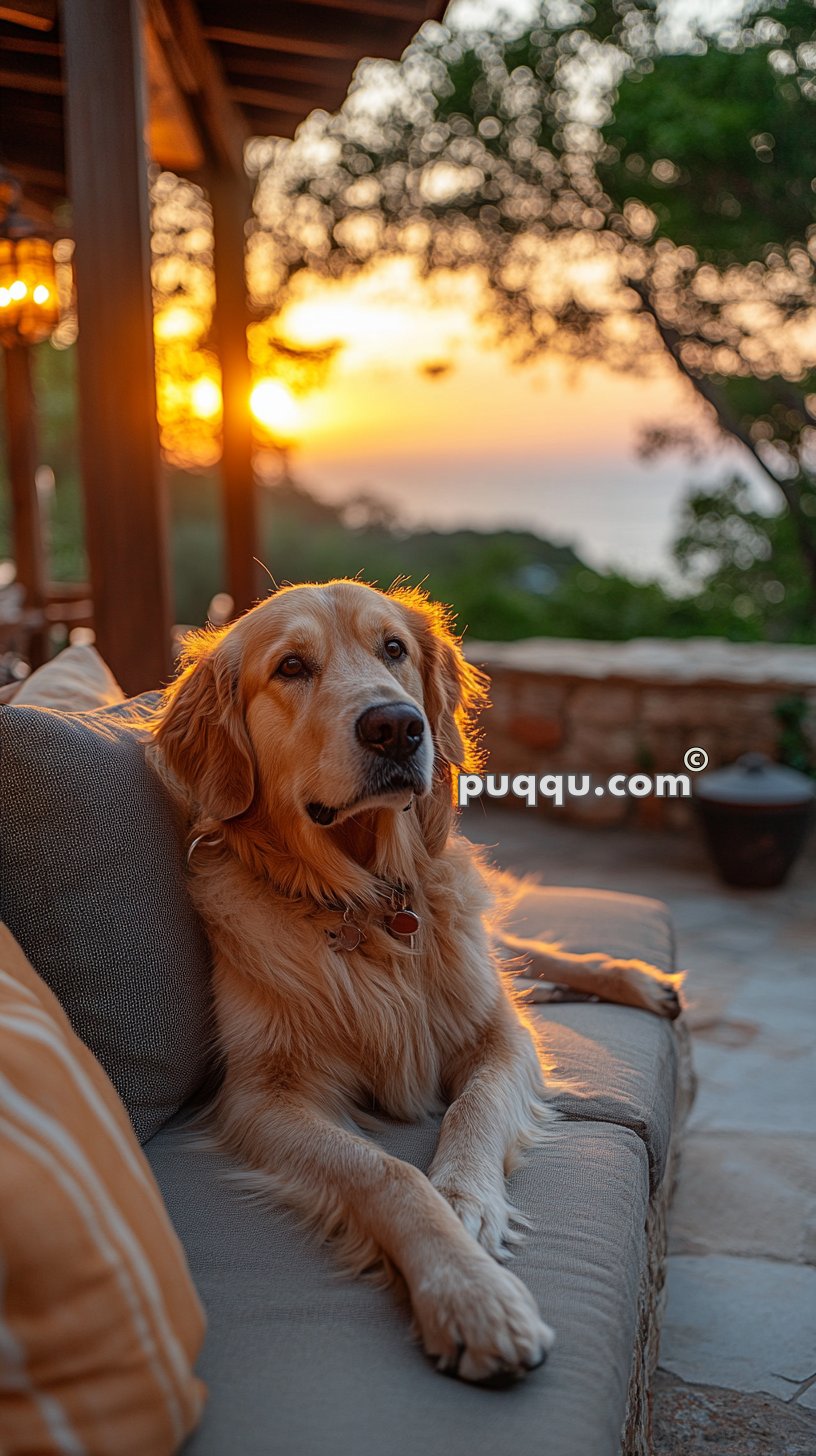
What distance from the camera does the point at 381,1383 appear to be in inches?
51.7

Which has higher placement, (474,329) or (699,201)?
(699,201)

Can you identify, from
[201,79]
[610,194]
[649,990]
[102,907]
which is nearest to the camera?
[102,907]

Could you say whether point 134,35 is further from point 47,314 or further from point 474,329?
point 474,329

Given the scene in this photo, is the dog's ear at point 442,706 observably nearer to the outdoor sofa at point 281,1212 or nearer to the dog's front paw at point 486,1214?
the outdoor sofa at point 281,1212

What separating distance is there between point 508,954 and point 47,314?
3905 mm

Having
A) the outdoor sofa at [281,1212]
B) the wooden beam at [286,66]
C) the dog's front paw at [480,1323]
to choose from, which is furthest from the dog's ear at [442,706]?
the wooden beam at [286,66]

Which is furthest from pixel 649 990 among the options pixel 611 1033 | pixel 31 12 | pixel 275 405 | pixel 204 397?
pixel 204 397

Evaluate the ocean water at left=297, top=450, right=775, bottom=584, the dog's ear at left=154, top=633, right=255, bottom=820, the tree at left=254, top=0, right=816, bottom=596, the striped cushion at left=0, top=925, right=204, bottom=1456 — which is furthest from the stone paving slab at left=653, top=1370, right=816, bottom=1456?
the ocean water at left=297, top=450, right=775, bottom=584

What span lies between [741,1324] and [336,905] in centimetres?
122

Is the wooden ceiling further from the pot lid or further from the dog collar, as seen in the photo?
the pot lid

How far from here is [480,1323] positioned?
1.35 metres

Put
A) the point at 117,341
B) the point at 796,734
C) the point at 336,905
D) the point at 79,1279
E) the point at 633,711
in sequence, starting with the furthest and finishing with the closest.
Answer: the point at 633,711 < the point at 796,734 < the point at 117,341 < the point at 336,905 < the point at 79,1279

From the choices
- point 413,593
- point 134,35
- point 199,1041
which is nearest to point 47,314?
point 134,35

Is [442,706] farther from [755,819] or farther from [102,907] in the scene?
[755,819]
